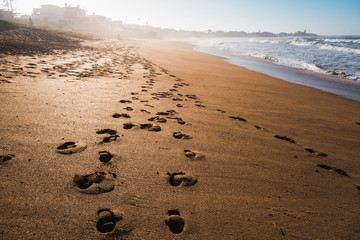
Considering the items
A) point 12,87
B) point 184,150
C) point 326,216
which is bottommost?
point 326,216

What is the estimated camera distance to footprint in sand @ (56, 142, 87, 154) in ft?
6.16

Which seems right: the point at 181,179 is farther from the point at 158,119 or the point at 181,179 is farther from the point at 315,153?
the point at 315,153

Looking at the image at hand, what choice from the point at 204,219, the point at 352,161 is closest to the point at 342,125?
the point at 352,161

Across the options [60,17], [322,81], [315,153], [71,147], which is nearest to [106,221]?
[71,147]

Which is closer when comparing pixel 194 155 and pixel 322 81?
pixel 194 155

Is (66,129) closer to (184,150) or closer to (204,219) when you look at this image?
(184,150)

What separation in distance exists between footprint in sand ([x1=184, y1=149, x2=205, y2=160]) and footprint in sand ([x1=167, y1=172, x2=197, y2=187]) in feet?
1.03

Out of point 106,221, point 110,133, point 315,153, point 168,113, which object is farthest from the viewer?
point 168,113

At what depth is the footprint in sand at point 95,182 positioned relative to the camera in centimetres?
148

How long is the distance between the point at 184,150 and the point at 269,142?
133 centimetres

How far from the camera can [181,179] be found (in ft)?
5.66

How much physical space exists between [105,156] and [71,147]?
0.42 m

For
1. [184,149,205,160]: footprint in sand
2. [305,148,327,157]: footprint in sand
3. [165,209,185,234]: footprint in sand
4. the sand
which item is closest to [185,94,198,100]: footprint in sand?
the sand

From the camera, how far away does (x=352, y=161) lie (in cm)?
242
